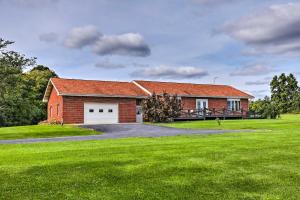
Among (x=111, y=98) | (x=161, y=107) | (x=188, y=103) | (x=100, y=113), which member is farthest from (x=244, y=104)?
(x=100, y=113)

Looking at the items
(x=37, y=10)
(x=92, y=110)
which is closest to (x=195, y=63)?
(x=92, y=110)

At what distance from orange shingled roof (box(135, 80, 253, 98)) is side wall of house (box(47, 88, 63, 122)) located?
419 inches

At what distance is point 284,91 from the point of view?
8638 centimetres

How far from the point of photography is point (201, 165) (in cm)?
1023

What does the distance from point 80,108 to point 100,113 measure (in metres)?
2.32

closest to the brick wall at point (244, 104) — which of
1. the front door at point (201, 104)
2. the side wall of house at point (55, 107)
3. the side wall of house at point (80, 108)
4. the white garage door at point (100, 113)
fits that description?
the front door at point (201, 104)

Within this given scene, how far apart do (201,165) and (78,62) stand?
23.3m

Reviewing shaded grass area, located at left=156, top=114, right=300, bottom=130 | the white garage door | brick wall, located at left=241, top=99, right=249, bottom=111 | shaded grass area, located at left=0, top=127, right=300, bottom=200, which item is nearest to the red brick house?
the white garage door

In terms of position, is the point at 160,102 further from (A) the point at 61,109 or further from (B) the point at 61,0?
(B) the point at 61,0

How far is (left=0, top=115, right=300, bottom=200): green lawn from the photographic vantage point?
24.1 ft

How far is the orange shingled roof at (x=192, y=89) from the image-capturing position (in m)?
45.7

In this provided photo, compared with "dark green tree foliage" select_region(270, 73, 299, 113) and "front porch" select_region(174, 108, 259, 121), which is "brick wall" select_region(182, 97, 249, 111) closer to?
"front porch" select_region(174, 108, 259, 121)

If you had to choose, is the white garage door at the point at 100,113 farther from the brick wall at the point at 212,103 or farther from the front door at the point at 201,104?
the front door at the point at 201,104

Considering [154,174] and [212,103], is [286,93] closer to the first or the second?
[212,103]
